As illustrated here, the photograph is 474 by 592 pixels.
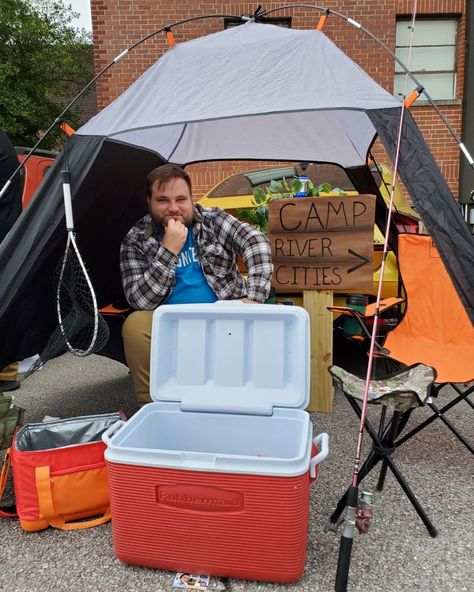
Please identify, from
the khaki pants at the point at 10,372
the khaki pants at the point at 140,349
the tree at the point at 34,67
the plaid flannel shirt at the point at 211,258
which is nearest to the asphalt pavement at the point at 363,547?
the khaki pants at the point at 140,349

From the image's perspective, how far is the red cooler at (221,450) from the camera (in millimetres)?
1465

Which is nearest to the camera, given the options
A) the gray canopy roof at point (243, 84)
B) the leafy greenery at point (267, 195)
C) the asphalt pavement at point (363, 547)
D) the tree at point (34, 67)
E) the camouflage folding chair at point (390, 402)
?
the asphalt pavement at point (363, 547)

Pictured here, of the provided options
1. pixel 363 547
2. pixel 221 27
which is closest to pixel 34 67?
pixel 221 27

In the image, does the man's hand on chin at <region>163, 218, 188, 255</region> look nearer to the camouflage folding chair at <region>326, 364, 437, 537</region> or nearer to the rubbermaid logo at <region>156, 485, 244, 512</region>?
the camouflage folding chair at <region>326, 364, 437, 537</region>

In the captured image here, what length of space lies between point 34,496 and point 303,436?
1.06 metres

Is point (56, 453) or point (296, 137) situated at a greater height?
point (296, 137)

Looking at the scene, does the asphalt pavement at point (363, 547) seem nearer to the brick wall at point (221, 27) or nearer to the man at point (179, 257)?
the man at point (179, 257)

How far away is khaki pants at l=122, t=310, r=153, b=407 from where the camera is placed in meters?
2.31

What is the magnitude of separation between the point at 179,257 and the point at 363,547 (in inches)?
61.4

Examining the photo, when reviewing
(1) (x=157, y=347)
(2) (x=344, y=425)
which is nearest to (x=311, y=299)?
(2) (x=344, y=425)

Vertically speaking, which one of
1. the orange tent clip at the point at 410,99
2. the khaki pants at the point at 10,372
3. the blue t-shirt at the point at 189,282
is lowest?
the khaki pants at the point at 10,372

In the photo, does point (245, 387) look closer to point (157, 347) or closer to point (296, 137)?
point (157, 347)

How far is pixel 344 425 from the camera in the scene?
2.77 metres

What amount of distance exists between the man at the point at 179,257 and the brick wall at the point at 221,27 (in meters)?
4.75
